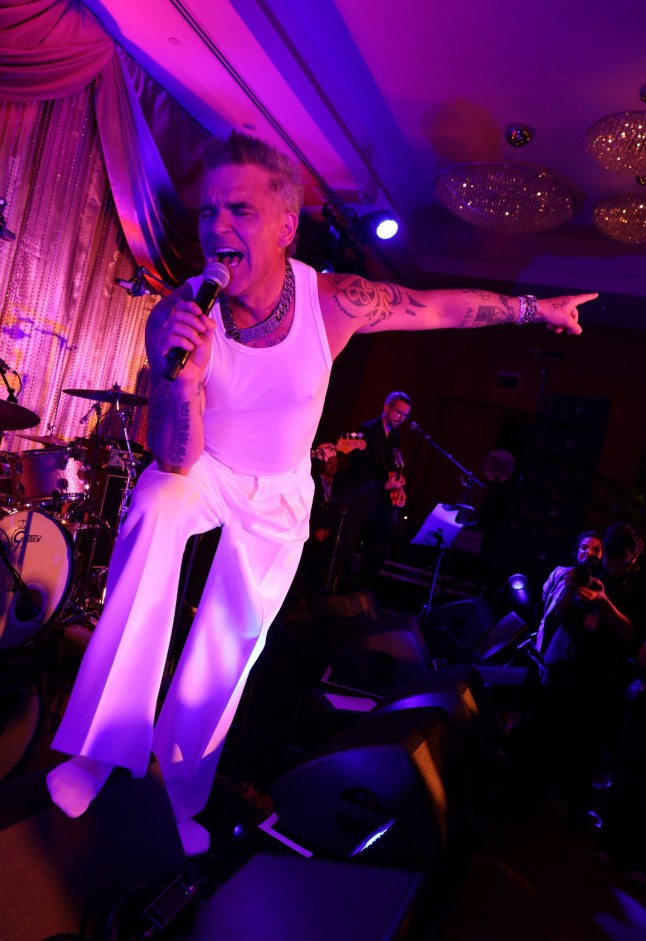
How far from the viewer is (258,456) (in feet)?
7.38

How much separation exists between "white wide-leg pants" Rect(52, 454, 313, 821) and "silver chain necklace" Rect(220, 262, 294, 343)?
0.43 meters

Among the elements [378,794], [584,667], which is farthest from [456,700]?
[584,667]

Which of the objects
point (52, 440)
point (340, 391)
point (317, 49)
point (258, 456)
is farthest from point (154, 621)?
point (340, 391)

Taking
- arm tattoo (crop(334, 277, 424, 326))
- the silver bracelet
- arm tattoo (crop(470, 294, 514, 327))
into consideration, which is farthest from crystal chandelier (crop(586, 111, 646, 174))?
arm tattoo (crop(334, 277, 424, 326))

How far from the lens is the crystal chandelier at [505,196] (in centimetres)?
527

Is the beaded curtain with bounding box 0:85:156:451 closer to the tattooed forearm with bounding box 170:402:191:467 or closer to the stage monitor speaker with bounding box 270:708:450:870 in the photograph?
the tattooed forearm with bounding box 170:402:191:467

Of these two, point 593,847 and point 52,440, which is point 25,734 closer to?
point 52,440

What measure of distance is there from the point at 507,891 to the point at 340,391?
785 cm

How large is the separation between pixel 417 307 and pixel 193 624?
57.4 inches

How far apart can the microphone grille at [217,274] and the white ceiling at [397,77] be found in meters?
3.73

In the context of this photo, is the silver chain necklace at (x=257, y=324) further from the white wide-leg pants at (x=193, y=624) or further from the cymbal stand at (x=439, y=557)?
the cymbal stand at (x=439, y=557)

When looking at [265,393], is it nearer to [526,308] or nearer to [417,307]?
[417,307]

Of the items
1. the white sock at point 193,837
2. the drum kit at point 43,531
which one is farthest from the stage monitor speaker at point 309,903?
the drum kit at point 43,531

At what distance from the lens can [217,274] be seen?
6.11 ft
